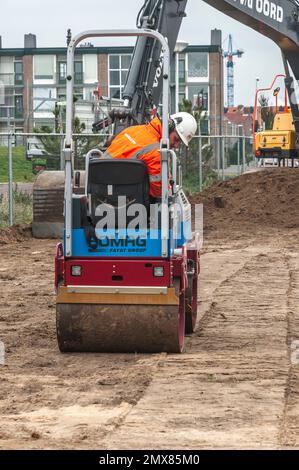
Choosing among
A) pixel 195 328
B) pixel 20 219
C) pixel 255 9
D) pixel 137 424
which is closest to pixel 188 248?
pixel 195 328

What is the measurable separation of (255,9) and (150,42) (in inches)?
226

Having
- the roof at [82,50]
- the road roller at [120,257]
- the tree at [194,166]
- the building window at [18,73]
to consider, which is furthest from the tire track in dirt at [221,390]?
the building window at [18,73]

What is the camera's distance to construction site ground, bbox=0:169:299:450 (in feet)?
22.8

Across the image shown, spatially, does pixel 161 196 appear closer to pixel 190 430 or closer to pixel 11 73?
pixel 190 430

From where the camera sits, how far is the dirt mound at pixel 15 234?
20.9 m

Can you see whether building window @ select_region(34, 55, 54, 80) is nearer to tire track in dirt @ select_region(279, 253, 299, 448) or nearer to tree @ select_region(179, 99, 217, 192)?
tree @ select_region(179, 99, 217, 192)

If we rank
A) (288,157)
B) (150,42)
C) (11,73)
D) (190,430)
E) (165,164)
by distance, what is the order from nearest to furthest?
(190,430), (165,164), (150,42), (288,157), (11,73)

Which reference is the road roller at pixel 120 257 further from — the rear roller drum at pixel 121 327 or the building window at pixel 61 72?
the building window at pixel 61 72

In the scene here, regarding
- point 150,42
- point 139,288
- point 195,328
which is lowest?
point 195,328

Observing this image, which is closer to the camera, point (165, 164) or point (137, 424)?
point (137, 424)

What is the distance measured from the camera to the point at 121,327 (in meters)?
9.62

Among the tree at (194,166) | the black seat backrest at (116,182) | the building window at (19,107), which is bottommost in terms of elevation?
the tree at (194,166)

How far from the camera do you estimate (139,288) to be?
954cm

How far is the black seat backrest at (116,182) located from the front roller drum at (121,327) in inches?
34.6
